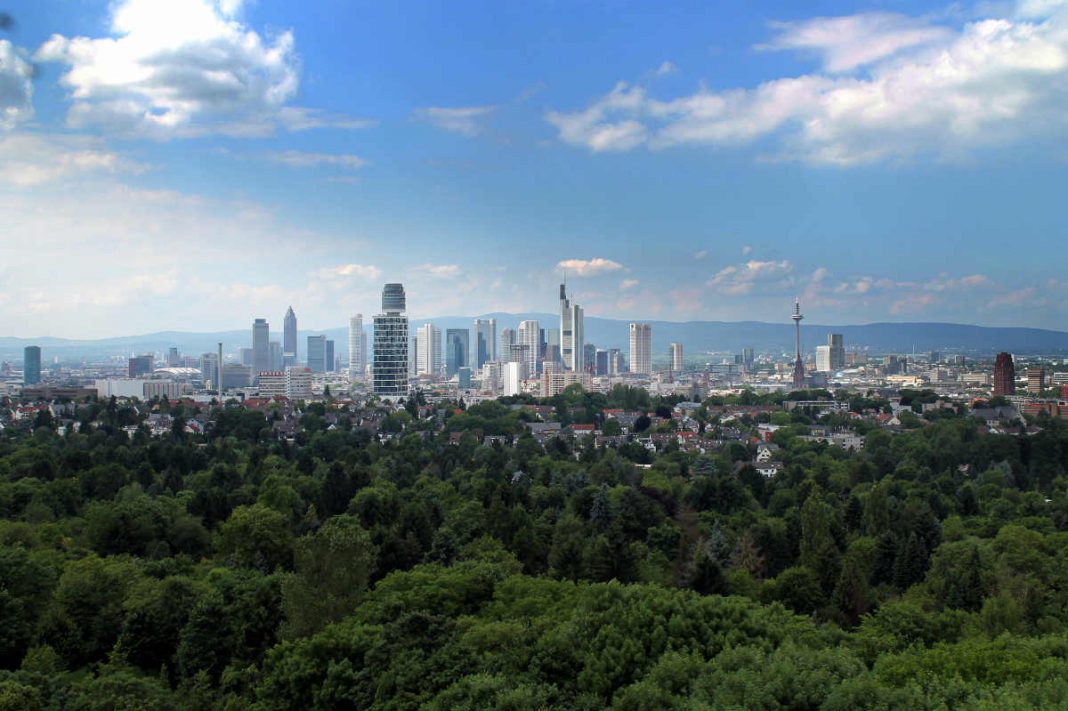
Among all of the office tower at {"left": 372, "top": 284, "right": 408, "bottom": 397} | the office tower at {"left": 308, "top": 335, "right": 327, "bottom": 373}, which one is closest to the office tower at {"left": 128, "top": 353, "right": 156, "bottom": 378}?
the office tower at {"left": 308, "top": 335, "right": 327, "bottom": 373}

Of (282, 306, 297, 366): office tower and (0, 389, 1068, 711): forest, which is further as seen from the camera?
(282, 306, 297, 366): office tower

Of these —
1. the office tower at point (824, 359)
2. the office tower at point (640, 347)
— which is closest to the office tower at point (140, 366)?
the office tower at point (640, 347)

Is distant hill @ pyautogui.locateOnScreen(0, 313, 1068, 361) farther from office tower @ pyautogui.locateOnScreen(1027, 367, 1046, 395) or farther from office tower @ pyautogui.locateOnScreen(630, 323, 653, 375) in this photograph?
office tower @ pyautogui.locateOnScreen(1027, 367, 1046, 395)

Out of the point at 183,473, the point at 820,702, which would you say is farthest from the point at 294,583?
the point at 183,473

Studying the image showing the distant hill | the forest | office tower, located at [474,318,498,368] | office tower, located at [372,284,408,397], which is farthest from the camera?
the distant hill

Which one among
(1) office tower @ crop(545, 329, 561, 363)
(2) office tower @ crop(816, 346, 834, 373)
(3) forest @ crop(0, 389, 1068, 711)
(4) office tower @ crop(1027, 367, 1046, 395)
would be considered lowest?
(3) forest @ crop(0, 389, 1068, 711)

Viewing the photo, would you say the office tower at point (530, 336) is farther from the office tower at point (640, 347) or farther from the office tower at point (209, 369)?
the office tower at point (209, 369)

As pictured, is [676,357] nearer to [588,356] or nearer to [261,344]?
[588,356]

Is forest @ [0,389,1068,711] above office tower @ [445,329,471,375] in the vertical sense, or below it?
below

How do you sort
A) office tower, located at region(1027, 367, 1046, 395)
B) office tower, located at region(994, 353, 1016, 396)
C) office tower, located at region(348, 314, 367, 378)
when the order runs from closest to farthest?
office tower, located at region(994, 353, 1016, 396) < office tower, located at region(1027, 367, 1046, 395) < office tower, located at region(348, 314, 367, 378)
